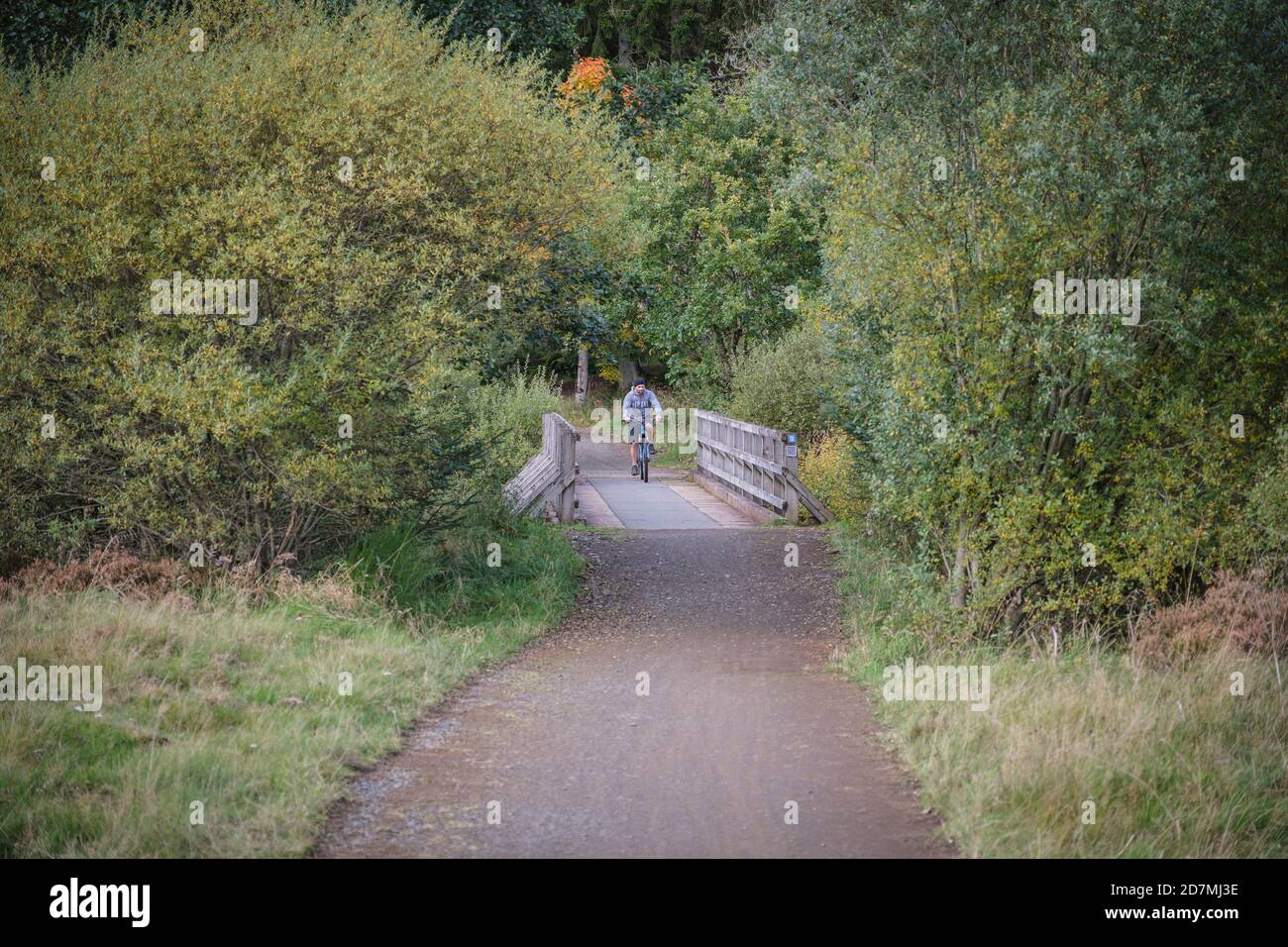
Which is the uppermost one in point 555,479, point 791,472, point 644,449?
point 644,449

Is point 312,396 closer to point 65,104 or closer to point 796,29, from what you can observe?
point 65,104

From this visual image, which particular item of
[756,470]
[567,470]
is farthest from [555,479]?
[756,470]

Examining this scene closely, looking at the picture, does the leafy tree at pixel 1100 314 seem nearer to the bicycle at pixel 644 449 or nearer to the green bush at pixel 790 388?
the green bush at pixel 790 388

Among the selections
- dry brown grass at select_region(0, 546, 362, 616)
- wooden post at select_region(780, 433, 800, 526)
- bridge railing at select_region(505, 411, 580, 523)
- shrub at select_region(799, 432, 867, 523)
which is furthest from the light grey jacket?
dry brown grass at select_region(0, 546, 362, 616)

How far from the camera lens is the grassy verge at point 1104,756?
603cm

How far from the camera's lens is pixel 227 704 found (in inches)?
302

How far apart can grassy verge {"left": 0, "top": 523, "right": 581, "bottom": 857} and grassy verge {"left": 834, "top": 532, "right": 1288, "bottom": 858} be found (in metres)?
3.37

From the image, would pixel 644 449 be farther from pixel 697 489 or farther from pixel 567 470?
pixel 567 470

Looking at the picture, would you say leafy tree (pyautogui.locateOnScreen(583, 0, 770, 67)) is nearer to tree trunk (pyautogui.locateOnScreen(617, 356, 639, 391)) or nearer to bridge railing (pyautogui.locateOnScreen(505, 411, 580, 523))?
tree trunk (pyautogui.locateOnScreen(617, 356, 639, 391))

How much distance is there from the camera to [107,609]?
922cm

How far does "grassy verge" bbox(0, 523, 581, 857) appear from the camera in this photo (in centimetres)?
587

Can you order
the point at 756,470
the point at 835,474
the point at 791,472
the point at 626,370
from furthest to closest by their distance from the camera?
1. the point at 626,370
2. the point at 756,470
3. the point at 835,474
4. the point at 791,472

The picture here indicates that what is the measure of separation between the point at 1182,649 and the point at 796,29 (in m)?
8.81

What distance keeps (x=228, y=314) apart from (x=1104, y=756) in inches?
325
